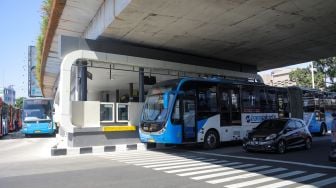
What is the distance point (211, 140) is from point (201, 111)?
1.46 meters

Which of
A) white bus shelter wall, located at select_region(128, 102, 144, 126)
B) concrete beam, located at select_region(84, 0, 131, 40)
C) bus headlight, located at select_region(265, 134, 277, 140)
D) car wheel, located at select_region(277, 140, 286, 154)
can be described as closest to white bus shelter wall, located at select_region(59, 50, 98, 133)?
concrete beam, located at select_region(84, 0, 131, 40)

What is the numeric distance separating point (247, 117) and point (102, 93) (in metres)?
23.2

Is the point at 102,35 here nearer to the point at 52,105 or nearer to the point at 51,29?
the point at 51,29

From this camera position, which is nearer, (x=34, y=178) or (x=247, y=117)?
(x=34, y=178)

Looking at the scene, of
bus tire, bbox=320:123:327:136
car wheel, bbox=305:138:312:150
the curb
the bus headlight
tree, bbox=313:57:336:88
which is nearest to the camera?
the bus headlight

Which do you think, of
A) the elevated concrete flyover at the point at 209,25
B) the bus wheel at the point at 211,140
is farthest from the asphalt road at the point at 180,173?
the elevated concrete flyover at the point at 209,25

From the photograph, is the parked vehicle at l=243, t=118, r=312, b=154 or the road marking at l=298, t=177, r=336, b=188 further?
the parked vehicle at l=243, t=118, r=312, b=154

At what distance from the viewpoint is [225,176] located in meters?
9.18

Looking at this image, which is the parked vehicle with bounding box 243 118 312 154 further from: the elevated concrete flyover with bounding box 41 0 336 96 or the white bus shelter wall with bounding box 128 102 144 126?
the white bus shelter wall with bounding box 128 102 144 126

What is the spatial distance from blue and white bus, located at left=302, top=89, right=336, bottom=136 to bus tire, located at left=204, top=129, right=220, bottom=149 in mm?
9954

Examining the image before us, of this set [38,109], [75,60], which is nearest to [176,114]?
[75,60]

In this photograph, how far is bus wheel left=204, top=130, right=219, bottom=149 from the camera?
16756mm

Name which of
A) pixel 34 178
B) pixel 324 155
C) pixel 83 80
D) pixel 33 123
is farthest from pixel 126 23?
pixel 33 123

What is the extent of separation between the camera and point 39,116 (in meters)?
29.6
